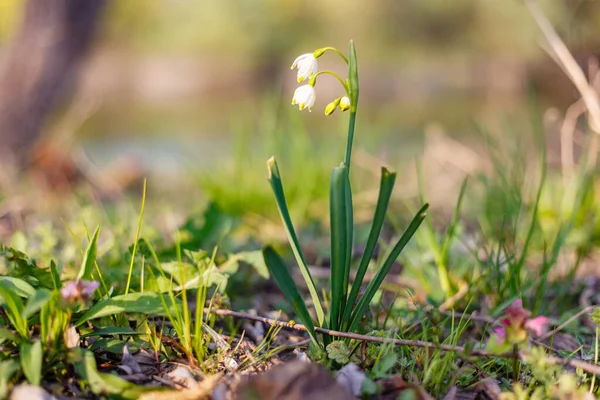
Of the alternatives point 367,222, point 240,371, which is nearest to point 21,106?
point 367,222

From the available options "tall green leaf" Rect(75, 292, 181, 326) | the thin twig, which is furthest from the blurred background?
"tall green leaf" Rect(75, 292, 181, 326)


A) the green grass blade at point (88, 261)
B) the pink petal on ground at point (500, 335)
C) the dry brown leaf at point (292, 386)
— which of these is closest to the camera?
the dry brown leaf at point (292, 386)

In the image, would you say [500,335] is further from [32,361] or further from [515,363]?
[32,361]

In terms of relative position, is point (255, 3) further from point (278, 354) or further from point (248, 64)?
point (278, 354)

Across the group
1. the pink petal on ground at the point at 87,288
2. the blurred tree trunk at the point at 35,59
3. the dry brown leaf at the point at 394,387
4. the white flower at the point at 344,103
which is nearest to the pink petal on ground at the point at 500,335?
the dry brown leaf at the point at 394,387

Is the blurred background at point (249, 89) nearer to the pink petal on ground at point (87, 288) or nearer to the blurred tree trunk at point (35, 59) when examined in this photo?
the blurred tree trunk at point (35, 59)

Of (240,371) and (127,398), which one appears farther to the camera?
(240,371)
